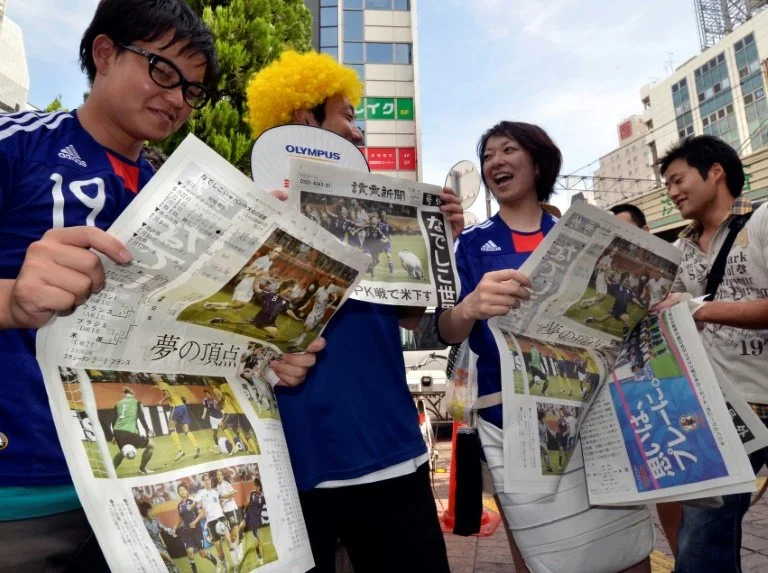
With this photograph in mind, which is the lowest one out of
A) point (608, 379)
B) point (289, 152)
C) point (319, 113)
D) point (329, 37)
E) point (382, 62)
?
point (608, 379)

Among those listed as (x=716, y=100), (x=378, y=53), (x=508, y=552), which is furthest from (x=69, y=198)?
(x=716, y=100)

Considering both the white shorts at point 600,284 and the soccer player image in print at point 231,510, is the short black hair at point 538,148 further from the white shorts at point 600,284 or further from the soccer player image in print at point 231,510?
the soccer player image in print at point 231,510

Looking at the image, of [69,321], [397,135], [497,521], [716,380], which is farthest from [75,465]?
[397,135]

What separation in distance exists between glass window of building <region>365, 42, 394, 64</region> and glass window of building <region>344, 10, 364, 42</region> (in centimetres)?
42

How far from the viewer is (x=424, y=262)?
115 cm

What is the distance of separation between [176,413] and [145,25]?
28.9 inches

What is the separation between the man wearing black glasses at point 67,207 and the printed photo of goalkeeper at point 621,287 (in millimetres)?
646

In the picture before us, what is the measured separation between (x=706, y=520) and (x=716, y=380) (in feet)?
2.76

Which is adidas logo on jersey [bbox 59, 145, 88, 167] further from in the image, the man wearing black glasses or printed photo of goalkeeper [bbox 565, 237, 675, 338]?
printed photo of goalkeeper [bbox 565, 237, 675, 338]

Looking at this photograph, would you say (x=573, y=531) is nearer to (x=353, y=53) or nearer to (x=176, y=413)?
(x=176, y=413)

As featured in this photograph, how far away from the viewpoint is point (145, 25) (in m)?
0.99

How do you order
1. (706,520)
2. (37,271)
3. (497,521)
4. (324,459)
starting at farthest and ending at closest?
1. (497,521)
2. (706,520)
3. (324,459)
4. (37,271)

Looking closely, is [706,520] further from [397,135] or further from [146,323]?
[397,135]

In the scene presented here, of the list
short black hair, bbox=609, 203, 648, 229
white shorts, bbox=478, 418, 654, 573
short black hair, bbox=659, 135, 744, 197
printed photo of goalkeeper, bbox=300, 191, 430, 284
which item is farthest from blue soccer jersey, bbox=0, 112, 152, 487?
short black hair, bbox=609, 203, 648, 229
